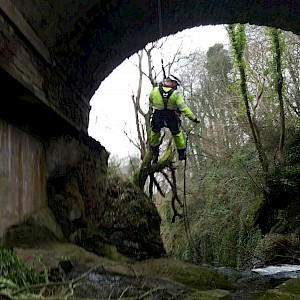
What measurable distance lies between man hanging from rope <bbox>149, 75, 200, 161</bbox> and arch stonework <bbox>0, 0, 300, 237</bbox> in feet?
3.00

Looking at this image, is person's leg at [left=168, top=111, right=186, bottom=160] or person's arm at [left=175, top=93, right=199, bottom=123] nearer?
person's arm at [left=175, top=93, right=199, bottom=123]

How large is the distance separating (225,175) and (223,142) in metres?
1.96

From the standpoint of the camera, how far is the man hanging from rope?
26.3 ft

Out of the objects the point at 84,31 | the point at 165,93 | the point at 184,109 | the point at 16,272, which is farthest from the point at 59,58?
the point at 16,272

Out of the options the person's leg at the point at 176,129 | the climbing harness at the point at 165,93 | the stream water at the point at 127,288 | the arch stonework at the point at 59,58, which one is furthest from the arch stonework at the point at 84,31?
the stream water at the point at 127,288

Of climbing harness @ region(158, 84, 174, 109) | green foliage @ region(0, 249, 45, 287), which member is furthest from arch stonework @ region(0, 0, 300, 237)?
climbing harness @ region(158, 84, 174, 109)

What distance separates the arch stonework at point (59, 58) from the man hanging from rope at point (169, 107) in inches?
36.1

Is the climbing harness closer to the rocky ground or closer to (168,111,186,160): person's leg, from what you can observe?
(168,111,186,160): person's leg

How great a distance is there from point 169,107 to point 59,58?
2969 mm

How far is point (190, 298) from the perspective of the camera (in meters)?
3.92

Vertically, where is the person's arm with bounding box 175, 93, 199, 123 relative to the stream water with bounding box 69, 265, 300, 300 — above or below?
above

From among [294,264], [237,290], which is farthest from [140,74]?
[237,290]

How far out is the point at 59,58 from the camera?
5.71m

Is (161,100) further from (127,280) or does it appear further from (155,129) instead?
(127,280)
